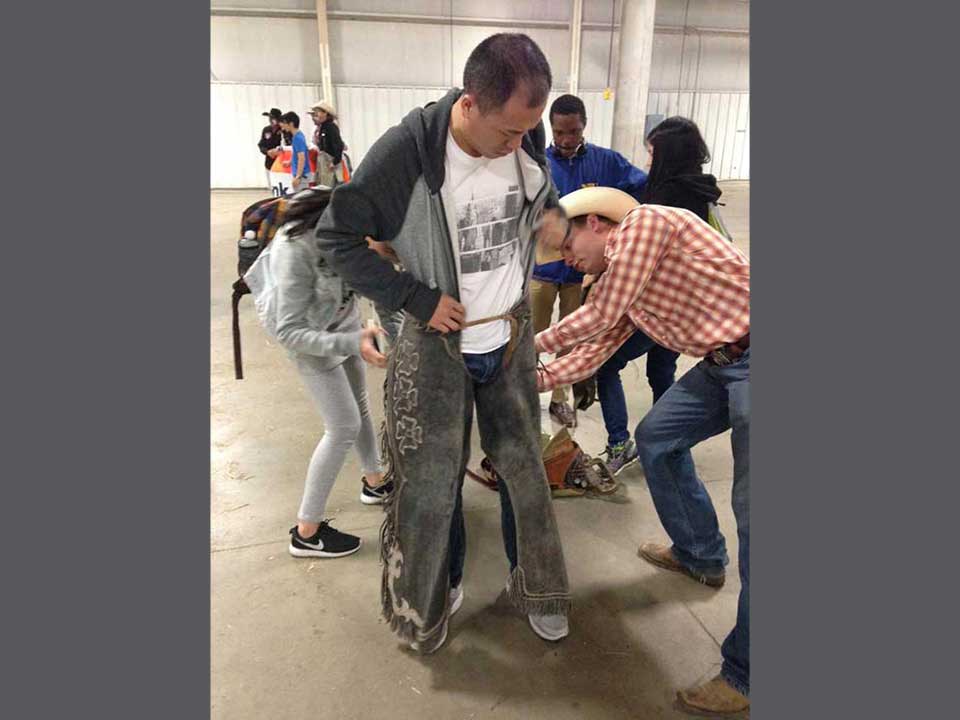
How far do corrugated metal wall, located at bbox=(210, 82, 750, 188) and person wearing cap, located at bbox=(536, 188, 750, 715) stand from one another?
12042 mm

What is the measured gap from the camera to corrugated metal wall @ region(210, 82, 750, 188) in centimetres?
1374

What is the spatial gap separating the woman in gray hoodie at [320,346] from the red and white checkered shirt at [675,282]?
736mm

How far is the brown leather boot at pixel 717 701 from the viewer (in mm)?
1901

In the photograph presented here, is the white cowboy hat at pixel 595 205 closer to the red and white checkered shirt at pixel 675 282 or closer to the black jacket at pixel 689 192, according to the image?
the red and white checkered shirt at pixel 675 282

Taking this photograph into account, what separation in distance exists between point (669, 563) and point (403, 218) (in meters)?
1.79

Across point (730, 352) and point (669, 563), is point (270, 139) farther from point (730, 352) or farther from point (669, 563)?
point (730, 352)

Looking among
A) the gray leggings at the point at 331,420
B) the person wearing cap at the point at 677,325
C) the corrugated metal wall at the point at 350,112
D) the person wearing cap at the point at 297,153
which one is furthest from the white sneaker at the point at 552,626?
the corrugated metal wall at the point at 350,112

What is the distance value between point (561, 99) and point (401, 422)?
2.22m

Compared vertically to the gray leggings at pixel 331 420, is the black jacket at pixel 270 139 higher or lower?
higher

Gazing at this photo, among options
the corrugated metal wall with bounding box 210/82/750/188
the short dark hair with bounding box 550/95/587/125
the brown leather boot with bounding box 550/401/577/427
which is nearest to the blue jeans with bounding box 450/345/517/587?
the brown leather boot with bounding box 550/401/577/427

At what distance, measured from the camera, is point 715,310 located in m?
1.92

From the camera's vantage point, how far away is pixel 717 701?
1.91 meters

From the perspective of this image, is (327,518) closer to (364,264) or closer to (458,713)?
(458,713)

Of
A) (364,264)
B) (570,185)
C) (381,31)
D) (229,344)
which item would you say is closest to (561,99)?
(570,185)
